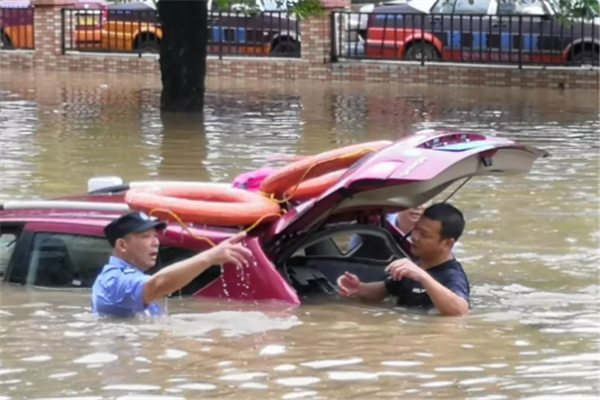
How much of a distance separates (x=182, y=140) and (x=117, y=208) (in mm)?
9810

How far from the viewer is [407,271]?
295 inches

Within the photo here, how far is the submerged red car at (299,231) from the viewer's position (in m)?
7.45

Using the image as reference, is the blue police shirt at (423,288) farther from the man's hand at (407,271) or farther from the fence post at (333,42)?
the fence post at (333,42)

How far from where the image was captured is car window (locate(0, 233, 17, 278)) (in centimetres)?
827

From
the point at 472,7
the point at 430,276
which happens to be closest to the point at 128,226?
the point at 430,276

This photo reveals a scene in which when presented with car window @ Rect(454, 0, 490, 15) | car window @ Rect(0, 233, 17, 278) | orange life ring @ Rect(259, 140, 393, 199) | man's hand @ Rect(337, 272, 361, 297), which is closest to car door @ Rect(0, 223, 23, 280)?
car window @ Rect(0, 233, 17, 278)

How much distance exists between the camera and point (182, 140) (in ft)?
58.6

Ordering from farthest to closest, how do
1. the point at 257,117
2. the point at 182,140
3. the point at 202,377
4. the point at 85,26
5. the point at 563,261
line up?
the point at 85,26 → the point at 257,117 → the point at 182,140 → the point at 563,261 → the point at 202,377

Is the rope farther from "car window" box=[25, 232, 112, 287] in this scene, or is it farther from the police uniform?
"car window" box=[25, 232, 112, 287]

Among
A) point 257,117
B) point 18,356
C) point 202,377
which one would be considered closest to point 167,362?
point 202,377

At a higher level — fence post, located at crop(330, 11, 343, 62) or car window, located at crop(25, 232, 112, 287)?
fence post, located at crop(330, 11, 343, 62)

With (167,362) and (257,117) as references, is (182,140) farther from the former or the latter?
(167,362)

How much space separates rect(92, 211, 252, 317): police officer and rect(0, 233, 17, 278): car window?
39.2 inches

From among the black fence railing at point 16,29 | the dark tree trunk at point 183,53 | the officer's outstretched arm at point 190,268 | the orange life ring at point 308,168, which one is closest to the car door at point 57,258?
the officer's outstretched arm at point 190,268
